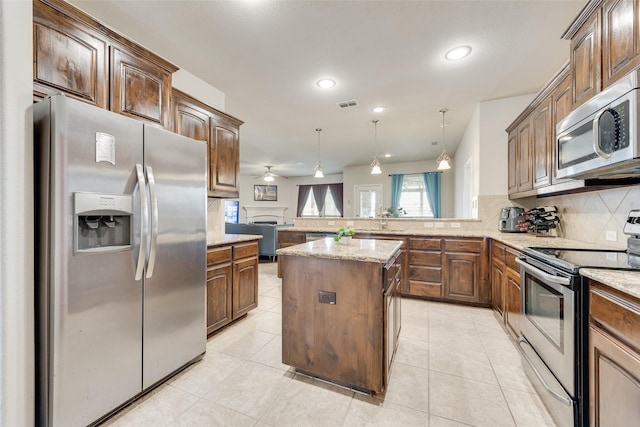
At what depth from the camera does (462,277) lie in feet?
10.7

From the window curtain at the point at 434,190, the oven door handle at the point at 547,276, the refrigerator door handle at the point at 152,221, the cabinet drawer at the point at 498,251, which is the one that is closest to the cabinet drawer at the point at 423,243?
the cabinet drawer at the point at 498,251

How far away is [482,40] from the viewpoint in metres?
2.23

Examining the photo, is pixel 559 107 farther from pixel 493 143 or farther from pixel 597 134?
pixel 493 143

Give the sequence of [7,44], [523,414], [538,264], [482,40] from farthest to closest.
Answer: [482,40]
[538,264]
[523,414]
[7,44]

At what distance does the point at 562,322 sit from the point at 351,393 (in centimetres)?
128

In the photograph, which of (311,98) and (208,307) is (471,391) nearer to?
(208,307)

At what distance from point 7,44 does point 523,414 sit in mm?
3148

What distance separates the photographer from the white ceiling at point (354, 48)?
1.89 meters

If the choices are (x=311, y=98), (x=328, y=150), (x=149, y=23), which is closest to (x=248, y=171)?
(x=328, y=150)

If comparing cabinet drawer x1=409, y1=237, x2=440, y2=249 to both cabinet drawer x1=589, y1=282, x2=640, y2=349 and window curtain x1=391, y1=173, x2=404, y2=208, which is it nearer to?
cabinet drawer x1=589, y1=282, x2=640, y2=349

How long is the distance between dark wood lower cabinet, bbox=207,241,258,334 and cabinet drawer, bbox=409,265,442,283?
206 centimetres

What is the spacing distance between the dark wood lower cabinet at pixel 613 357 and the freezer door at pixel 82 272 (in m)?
2.36

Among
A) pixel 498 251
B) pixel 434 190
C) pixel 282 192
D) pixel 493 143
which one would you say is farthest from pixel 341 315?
pixel 282 192

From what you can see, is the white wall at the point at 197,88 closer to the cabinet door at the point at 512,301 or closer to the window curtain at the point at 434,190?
the cabinet door at the point at 512,301
